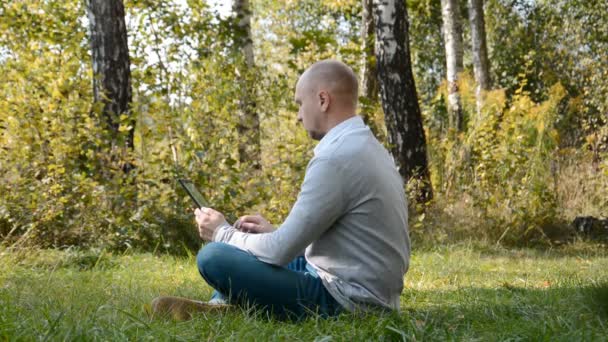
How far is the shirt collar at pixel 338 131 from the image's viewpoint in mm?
3607

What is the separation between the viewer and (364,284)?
363 cm

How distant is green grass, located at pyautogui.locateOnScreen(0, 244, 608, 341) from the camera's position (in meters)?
3.08

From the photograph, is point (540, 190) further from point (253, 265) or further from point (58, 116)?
point (253, 265)

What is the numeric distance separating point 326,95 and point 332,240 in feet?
2.26

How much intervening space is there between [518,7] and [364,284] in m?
22.8

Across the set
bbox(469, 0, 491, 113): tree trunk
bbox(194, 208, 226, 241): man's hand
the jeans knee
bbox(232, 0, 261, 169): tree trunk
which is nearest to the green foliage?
bbox(232, 0, 261, 169): tree trunk

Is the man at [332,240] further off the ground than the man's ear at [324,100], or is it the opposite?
the man's ear at [324,100]

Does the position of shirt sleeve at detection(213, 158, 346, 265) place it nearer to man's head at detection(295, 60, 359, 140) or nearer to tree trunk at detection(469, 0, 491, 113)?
man's head at detection(295, 60, 359, 140)

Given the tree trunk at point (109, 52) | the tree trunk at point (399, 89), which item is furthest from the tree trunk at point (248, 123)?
the tree trunk at point (399, 89)

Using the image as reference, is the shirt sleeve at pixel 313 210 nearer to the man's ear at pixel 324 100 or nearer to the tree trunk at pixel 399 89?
the man's ear at pixel 324 100

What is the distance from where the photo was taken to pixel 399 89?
967 centimetres

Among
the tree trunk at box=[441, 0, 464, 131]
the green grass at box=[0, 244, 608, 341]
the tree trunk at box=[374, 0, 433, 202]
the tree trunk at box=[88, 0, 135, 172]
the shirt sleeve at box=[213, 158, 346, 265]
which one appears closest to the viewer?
the green grass at box=[0, 244, 608, 341]

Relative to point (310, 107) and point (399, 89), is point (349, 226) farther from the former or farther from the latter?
point (399, 89)

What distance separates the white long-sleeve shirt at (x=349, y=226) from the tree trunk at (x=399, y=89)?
596 cm
